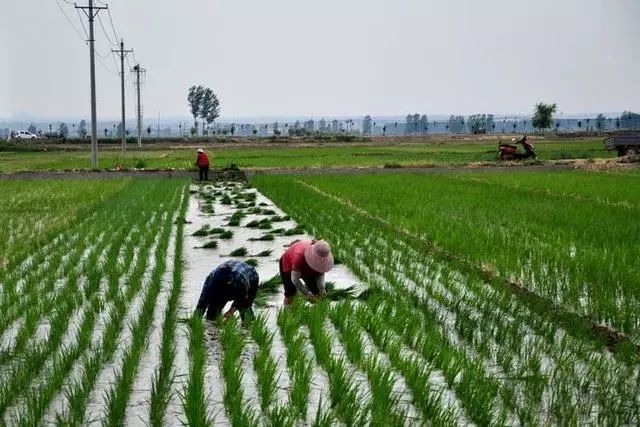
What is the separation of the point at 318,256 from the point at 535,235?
177 inches

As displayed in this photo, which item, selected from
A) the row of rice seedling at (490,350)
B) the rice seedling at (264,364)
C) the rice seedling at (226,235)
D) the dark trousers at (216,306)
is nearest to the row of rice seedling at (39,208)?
the rice seedling at (226,235)

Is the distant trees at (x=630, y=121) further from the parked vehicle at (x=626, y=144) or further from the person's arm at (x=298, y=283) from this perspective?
the person's arm at (x=298, y=283)

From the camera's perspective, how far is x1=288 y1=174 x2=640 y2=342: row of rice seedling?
582cm

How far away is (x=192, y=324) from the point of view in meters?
4.83

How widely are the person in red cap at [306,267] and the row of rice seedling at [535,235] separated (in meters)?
1.68

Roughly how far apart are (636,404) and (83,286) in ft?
13.8

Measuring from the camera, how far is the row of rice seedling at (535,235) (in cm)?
582

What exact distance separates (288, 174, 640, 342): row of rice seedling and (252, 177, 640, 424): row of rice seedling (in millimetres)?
382

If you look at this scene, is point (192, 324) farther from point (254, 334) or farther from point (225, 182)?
point (225, 182)

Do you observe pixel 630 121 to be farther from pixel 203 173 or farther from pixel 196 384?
pixel 196 384

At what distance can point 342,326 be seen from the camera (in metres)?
4.94

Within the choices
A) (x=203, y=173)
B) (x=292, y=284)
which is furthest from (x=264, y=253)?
(x=203, y=173)

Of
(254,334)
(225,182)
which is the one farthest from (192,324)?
(225,182)

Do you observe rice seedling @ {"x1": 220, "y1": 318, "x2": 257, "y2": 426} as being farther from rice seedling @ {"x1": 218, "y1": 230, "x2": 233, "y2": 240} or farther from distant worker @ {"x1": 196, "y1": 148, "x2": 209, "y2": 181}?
distant worker @ {"x1": 196, "y1": 148, "x2": 209, "y2": 181}
